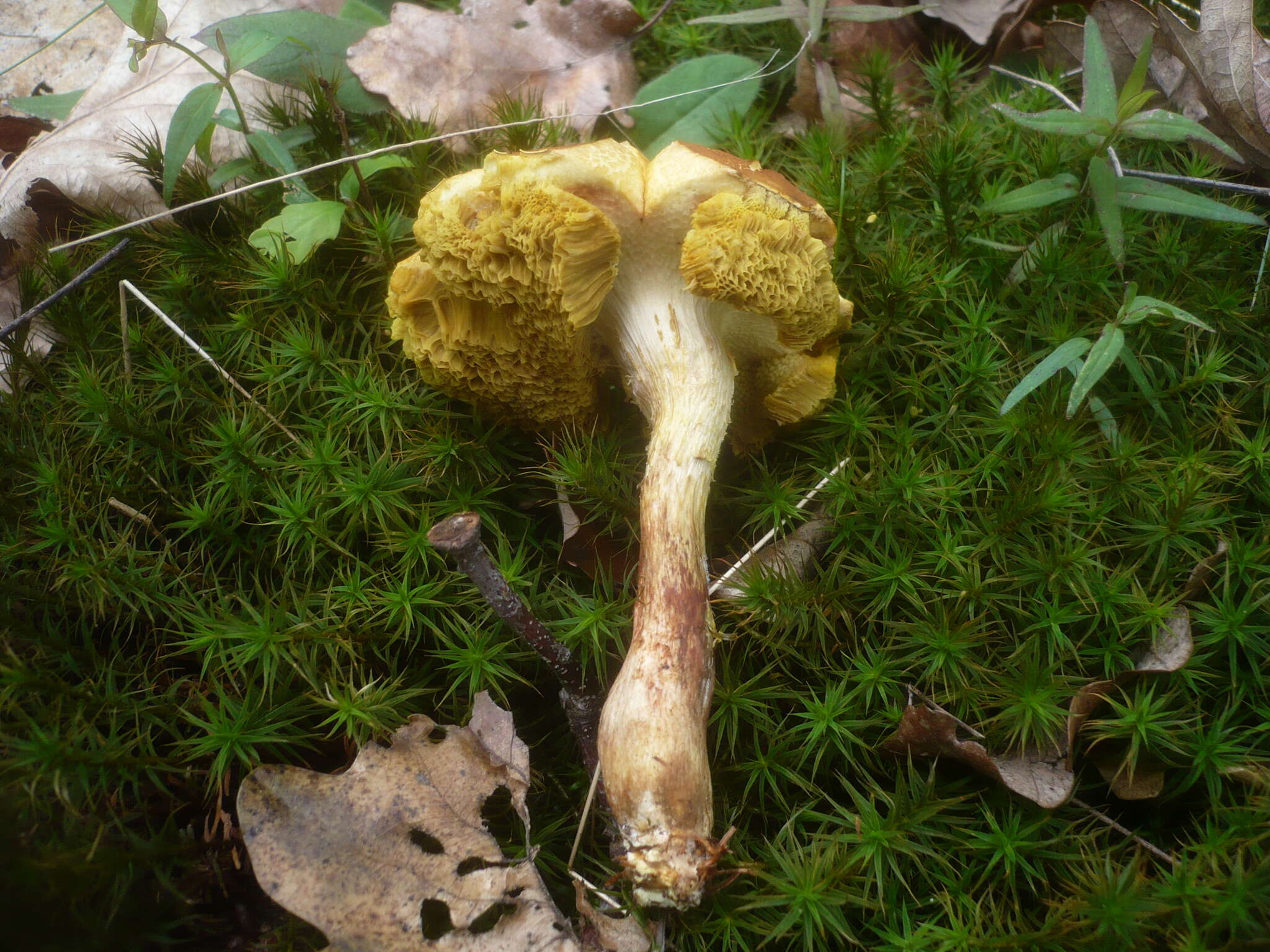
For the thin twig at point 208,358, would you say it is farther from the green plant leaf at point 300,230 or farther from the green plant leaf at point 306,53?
the green plant leaf at point 306,53

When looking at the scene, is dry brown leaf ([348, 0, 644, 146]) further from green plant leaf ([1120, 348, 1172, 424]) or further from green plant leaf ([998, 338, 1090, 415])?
green plant leaf ([1120, 348, 1172, 424])

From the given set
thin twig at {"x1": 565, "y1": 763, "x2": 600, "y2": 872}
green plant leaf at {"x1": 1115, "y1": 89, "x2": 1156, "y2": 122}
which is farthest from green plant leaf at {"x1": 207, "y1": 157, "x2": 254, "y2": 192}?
green plant leaf at {"x1": 1115, "y1": 89, "x2": 1156, "y2": 122}

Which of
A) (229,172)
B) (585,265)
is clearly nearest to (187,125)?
(229,172)

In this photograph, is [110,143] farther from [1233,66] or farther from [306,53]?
[1233,66]

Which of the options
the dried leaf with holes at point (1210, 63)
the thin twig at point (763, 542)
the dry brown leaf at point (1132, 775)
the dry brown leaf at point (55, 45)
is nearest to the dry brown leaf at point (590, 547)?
the thin twig at point (763, 542)

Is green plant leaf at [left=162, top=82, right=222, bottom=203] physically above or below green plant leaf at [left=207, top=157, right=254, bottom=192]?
above
